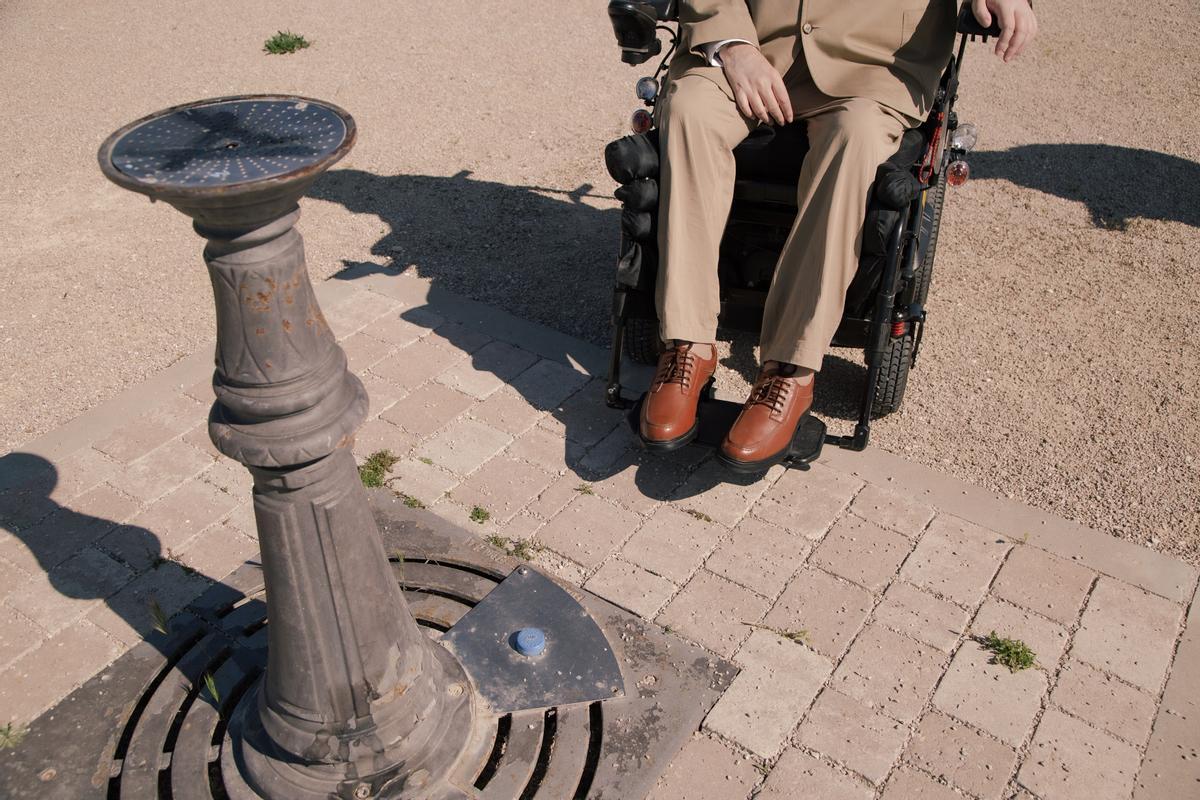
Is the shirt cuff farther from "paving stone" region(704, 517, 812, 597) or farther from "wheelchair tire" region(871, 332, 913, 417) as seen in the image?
"paving stone" region(704, 517, 812, 597)

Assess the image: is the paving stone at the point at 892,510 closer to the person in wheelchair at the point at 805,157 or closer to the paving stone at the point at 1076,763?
the person in wheelchair at the point at 805,157

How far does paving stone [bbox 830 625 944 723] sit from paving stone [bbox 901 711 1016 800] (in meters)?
0.06

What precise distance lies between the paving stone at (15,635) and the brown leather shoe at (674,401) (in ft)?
Result: 5.91

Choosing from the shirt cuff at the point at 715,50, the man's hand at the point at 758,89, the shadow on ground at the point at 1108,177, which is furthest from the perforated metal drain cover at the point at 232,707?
the shadow on ground at the point at 1108,177

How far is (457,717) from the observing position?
8.42 ft

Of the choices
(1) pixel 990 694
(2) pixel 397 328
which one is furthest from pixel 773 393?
(2) pixel 397 328

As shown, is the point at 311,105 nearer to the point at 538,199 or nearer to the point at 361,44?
the point at 538,199

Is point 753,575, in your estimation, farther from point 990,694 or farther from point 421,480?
point 421,480

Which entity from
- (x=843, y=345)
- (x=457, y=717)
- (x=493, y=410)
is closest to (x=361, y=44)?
(x=493, y=410)

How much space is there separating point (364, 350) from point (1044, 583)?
252 centimetres

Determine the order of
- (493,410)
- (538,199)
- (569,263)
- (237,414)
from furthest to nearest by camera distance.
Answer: (538,199)
(569,263)
(493,410)
(237,414)

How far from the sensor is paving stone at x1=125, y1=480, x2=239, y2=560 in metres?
3.25

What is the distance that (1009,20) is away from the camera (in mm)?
3289

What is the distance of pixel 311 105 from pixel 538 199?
3.35 meters
